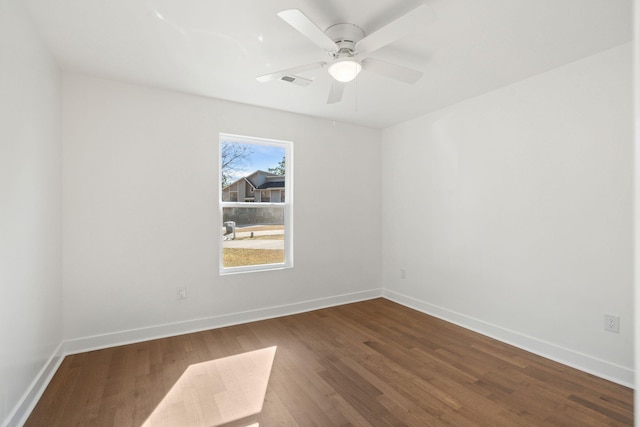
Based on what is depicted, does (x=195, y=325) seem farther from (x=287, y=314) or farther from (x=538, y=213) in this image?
(x=538, y=213)

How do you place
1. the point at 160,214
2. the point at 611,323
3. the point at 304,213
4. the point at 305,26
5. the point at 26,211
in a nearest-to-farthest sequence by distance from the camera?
the point at 305,26 < the point at 26,211 < the point at 611,323 < the point at 160,214 < the point at 304,213

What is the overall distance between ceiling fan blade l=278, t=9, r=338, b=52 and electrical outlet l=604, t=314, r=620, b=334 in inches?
113

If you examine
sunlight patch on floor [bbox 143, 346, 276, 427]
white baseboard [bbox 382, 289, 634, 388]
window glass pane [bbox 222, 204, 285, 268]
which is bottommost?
sunlight patch on floor [bbox 143, 346, 276, 427]

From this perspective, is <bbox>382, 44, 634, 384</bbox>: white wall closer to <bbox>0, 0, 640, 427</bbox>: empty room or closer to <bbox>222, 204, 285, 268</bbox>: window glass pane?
<bbox>0, 0, 640, 427</bbox>: empty room

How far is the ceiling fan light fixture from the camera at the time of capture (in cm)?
204

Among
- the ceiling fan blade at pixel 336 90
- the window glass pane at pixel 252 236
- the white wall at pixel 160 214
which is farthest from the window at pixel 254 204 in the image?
the ceiling fan blade at pixel 336 90

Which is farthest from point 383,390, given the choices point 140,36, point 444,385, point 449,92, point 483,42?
point 140,36

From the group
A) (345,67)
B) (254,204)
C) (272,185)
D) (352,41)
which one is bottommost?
→ (254,204)

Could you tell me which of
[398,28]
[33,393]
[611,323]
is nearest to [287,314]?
[33,393]

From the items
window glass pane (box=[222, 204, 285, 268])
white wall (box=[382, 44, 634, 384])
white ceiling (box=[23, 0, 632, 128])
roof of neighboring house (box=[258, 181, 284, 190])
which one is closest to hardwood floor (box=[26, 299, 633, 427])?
white wall (box=[382, 44, 634, 384])

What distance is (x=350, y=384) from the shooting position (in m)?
2.24

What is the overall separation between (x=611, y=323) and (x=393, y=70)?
255cm

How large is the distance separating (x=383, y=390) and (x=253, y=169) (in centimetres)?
271

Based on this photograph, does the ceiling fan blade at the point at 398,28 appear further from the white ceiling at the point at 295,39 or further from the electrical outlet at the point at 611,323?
the electrical outlet at the point at 611,323
